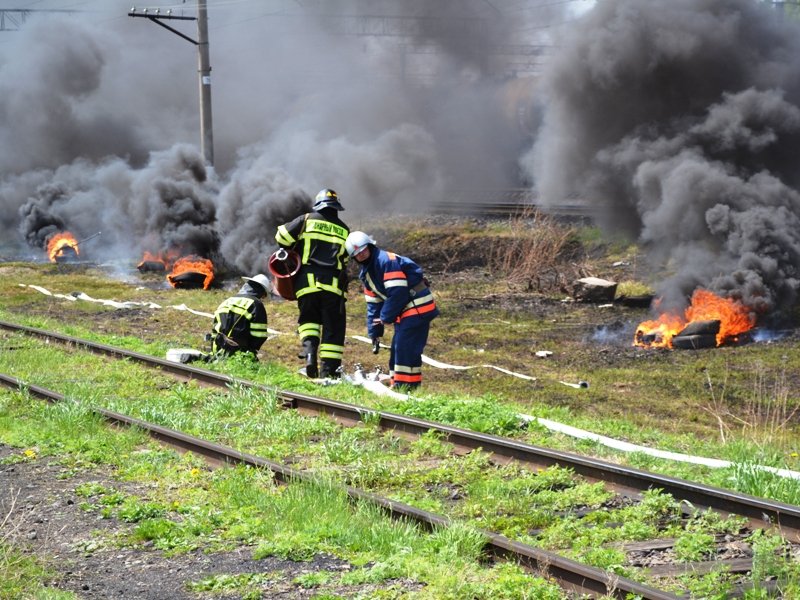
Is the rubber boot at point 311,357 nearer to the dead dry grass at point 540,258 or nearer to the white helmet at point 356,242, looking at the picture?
the white helmet at point 356,242

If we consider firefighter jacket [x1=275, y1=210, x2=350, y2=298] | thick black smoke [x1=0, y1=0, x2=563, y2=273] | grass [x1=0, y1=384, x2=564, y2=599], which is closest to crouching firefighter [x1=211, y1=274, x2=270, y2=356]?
firefighter jacket [x1=275, y1=210, x2=350, y2=298]

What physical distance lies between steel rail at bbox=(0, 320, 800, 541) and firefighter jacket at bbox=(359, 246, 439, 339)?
1.15 metres

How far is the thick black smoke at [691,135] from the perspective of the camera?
46.6 ft

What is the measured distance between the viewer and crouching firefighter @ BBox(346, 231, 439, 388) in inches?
299

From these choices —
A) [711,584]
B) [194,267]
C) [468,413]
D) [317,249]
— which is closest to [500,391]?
[317,249]

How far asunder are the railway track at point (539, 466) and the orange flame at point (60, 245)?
68.7ft

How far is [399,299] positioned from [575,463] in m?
2.89

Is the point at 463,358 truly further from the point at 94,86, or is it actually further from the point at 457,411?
the point at 94,86

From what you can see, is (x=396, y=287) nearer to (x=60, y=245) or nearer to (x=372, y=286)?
(x=372, y=286)

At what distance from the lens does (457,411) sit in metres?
6.52

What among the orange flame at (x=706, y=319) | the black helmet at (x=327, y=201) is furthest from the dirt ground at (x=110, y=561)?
the orange flame at (x=706, y=319)

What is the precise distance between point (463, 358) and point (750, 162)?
26.5ft

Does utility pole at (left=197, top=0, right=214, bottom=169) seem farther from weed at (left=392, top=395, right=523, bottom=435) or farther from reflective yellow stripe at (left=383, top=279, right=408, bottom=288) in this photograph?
weed at (left=392, top=395, right=523, bottom=435)

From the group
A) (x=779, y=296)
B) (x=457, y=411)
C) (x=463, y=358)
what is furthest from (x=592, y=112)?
(x=457, y=411)
